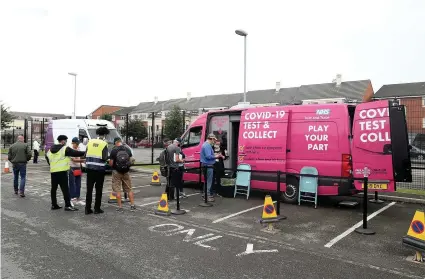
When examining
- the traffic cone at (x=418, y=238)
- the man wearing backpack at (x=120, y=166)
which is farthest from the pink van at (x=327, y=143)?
the man wearing backpack at (x=120, y=166)

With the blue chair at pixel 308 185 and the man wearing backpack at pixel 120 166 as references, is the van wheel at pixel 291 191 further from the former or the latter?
the man wearing backpack at pixel 120 166

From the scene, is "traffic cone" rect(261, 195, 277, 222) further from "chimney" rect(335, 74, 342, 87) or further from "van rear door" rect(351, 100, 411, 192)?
"chimney" rect(335, 74, 342, 87)

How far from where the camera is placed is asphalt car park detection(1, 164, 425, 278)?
175 inches

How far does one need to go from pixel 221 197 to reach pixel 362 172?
406 cm

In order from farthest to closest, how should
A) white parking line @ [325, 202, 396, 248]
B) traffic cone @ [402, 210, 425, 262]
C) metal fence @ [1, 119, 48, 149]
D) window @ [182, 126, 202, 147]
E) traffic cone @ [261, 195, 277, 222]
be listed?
1. metal fence @ [1, 119, 48, 149]
2. window @ [182, 126, 202, 147]
3. traffic cone @ [261, 195, 277, 222]
4. white parking line @ [325, 202, 396, 248]
5. traffic cone @ [402, 210, 425, 262]

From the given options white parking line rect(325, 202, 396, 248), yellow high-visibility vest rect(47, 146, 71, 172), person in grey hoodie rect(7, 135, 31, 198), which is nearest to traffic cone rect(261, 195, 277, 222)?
white parking line rect(325, 202, 396, 248)

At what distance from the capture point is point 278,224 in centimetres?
689

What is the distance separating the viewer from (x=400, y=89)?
4894cm

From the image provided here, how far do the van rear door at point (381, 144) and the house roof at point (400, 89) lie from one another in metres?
43.5

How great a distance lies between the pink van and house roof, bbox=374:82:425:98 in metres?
43.1

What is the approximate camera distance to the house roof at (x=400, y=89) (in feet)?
151

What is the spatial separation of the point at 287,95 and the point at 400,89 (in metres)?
16.4

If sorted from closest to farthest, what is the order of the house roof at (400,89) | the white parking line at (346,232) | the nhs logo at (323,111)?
the white parking line at (346,232), the nhs logo at (323,111), the house roof at (400,89)

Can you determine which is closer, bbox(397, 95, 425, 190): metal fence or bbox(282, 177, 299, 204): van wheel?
bbox(282, 177, 299, 204): van wheel
